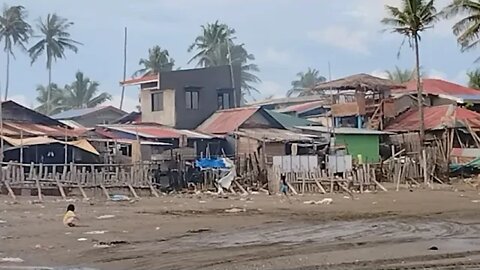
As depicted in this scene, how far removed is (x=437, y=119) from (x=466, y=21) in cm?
625

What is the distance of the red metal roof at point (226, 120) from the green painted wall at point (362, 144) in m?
5.04

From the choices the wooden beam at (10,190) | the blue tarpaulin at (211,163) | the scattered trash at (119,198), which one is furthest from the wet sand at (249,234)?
the blue tarpaulin at (211,163)

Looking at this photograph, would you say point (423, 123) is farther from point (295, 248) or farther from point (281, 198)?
point (295, 248)

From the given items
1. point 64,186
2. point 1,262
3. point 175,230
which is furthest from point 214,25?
point 1,262

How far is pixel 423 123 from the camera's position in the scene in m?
43.2

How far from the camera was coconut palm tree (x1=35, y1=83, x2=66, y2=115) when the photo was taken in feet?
256

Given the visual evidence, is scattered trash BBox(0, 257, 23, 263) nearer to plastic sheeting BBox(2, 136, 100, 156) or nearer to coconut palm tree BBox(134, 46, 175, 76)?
plastic sheeting BBox(2, 136, 100, 156)

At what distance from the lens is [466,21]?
4134 centimetres

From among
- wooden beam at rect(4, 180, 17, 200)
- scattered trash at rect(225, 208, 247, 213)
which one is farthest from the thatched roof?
scattered trash at rect(225, 208, 247, 213)

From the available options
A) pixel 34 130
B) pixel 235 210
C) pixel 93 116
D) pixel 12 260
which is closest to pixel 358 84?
pixel 34 130

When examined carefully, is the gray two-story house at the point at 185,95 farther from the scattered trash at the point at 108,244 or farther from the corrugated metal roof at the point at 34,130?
the scattered trash at the point at 108,244

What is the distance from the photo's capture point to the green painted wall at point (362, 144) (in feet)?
141

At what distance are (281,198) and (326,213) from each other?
7171mm

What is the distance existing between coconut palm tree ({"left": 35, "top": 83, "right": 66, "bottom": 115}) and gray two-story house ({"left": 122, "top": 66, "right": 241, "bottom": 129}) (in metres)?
29.6
